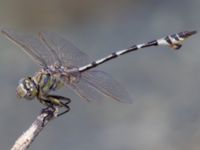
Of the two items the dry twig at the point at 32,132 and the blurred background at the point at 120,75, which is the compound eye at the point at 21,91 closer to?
the dry twig at the point at 32,132

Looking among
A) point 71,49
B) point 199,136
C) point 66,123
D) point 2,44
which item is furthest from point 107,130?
point 71,49

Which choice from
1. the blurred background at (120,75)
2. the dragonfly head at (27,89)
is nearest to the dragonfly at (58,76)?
the dragonfly head at (27,89)

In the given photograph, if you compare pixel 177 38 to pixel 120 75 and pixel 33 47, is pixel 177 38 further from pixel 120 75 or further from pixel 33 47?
pixel 120 75

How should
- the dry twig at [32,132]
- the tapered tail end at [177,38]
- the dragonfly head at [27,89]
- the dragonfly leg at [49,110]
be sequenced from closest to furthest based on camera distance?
1. the dry twig at [32,132]
2. the dragonfly leg at [49,110]
3. the dragonfly head at [27,89]
4. the tapered tail end at [177,38]

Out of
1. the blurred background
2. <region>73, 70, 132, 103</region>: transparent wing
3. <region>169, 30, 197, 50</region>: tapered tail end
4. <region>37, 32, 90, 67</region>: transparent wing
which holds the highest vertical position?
the blurred background

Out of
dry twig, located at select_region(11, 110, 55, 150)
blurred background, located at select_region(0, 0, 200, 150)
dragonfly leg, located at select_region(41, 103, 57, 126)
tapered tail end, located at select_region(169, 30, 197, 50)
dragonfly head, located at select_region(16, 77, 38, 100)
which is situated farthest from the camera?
blurred background, located at select_region(0, 0, 200, 150)

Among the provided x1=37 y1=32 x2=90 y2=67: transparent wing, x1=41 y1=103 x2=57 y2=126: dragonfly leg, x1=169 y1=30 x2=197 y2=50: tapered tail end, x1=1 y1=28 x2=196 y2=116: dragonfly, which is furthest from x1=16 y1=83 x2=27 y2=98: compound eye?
x1=169 y1=30 x2=197 y2=50: tapered tail end

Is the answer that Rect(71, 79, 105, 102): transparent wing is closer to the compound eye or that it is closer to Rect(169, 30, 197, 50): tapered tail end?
the compound eye
